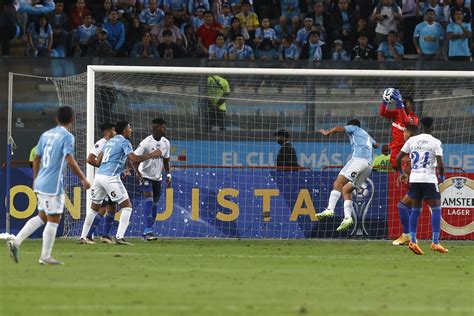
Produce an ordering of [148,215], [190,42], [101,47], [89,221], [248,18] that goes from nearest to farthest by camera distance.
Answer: [89,221], [148,215], [101,47], [190,42], [248,18]

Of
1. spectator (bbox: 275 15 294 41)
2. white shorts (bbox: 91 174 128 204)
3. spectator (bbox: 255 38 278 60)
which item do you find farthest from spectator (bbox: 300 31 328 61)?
white shorts (bbox: 91 174 128 204)

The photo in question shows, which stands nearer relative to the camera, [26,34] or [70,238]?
[70,238]

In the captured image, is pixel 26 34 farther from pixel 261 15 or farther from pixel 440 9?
pixel 440 9

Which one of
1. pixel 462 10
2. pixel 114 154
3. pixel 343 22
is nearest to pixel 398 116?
pixel 114 154

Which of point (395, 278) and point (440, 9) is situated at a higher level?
point (440, 9)

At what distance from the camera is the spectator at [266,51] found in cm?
2667

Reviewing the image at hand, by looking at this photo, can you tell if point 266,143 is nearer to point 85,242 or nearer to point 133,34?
point 133,34

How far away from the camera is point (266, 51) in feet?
87.7

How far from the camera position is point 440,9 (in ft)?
91.0

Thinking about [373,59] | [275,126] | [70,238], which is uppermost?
[373,59]

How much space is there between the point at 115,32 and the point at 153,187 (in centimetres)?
584

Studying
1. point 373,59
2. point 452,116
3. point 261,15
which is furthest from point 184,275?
point 261,15

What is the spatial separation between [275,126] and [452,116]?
3863 millimetres

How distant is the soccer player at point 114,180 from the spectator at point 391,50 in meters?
8.46
